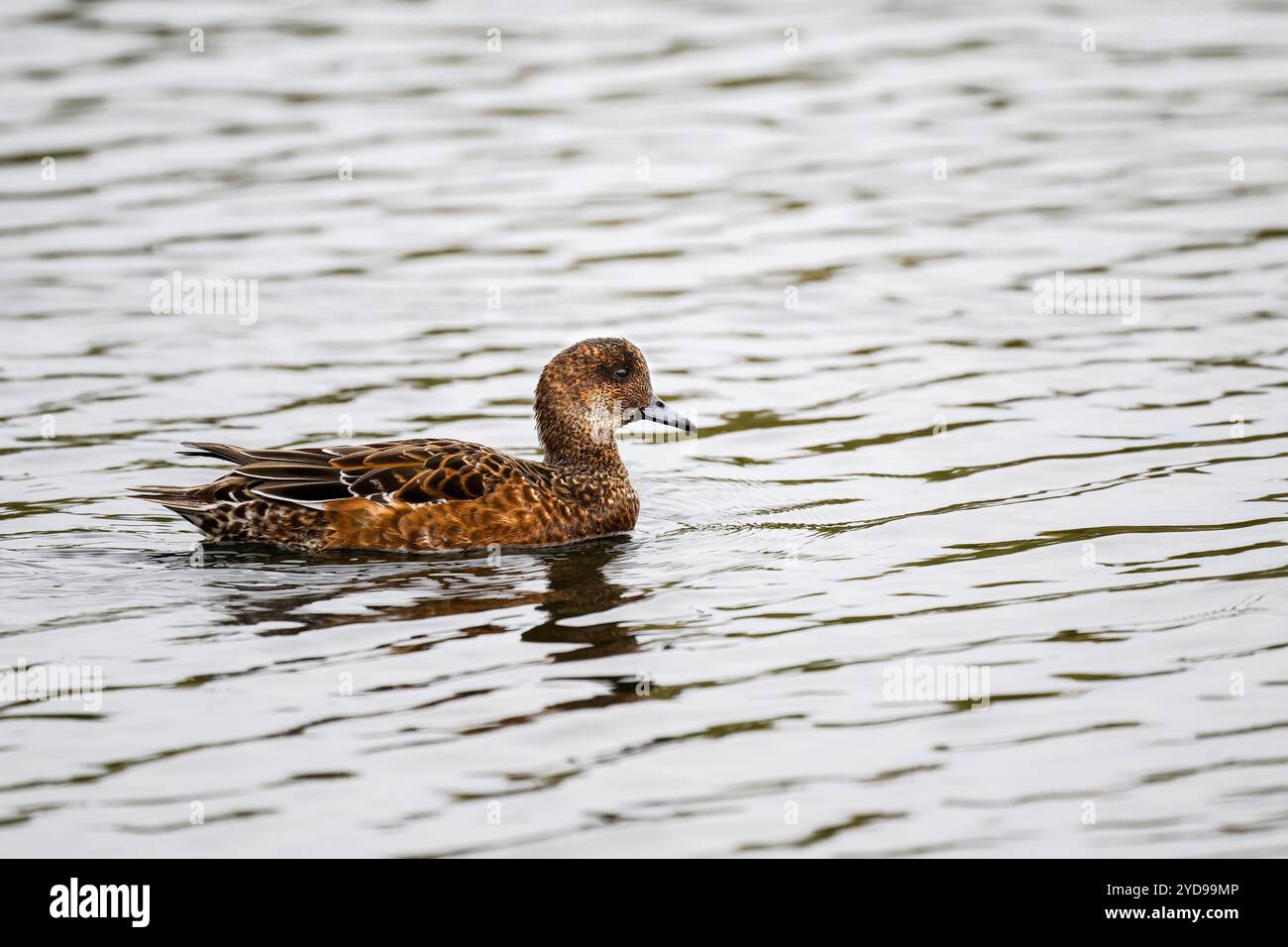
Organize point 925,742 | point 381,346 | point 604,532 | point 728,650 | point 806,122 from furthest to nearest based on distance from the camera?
point 806,122 < point 381,346 < point 604,532 < point 728,650 < point 925,742

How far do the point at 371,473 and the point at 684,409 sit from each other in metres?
3.32

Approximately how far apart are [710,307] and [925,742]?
775cm

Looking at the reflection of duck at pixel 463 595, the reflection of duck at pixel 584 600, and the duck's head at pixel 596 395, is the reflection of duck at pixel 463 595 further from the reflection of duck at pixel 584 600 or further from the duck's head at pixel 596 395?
the duck's head at pixel 596 395

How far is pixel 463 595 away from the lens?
9164 mm

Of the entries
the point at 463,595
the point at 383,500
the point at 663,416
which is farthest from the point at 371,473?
the point at 663,416

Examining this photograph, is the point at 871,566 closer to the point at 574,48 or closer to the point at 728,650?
the point at 728,650

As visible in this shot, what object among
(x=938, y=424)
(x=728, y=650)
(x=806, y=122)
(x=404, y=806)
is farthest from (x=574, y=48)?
(x=404, y=806)

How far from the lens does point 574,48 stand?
837 inches

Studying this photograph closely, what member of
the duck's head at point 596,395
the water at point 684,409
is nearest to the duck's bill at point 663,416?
the duck's head at point 596,395

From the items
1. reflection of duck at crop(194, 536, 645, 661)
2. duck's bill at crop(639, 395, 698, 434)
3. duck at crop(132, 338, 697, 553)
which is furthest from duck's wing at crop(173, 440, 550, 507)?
duck's bill at crop(639, 395, 698, 434)

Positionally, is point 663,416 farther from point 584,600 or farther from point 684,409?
point 684,409

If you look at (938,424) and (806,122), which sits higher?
(806,122)

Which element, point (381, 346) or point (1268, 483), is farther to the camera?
point (381, 346)

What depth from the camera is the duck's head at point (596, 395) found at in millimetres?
10648
